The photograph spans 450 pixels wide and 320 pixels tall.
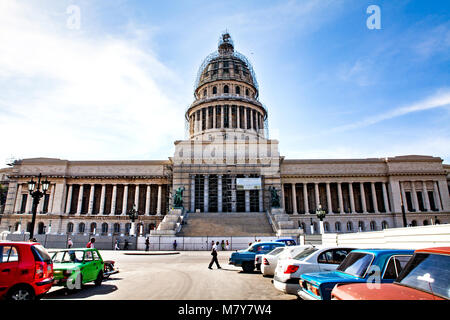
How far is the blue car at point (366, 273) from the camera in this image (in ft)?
18.2

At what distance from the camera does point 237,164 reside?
4872 centimetres

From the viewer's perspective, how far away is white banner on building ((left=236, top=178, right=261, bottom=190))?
152 ft

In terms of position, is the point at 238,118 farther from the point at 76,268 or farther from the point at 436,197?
the point at 76,268

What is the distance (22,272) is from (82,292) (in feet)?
10.2

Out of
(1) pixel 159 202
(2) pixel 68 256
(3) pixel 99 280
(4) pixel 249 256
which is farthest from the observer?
(1) pixel 159 202

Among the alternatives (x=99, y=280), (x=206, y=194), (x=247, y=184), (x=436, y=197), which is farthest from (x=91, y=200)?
(x=436, y=197)

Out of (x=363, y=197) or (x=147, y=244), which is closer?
(x=147, y=244)

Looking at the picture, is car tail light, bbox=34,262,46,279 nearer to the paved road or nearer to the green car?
the paved road

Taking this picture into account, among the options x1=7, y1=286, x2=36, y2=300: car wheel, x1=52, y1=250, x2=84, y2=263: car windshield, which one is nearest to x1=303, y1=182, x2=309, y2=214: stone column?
x1=52, y1=250, x2=84, y2=263: car windshield

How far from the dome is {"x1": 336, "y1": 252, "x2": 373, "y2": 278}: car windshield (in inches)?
2299

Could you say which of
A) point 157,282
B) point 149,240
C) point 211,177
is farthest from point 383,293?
point 211,177

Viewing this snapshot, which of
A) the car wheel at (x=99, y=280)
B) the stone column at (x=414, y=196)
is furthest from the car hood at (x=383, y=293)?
the stone column at (x=414, y=196)

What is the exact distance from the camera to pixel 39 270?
7.44 m
